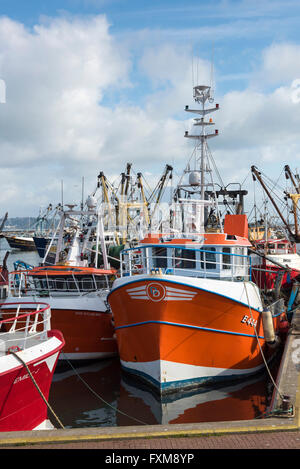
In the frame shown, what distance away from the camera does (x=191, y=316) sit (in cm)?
1300

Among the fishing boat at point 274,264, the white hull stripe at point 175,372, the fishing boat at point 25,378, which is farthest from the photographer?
the fishing boat at point 274,264

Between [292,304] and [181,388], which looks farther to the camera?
[292,304]

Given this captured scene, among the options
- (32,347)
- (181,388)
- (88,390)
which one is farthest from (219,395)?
(32,347)

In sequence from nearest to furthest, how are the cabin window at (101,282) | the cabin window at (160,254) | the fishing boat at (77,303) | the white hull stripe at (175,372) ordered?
1. the white hull stripe at (175,372)
2. the cabin window at (160,254)
3. the fishing boat at (77,303)
4. the cabin window at (101,282)

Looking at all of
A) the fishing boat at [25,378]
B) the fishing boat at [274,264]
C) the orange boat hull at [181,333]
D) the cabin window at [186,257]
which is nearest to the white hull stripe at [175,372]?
the orange boat hull at [181,333]

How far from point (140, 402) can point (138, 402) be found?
6cm

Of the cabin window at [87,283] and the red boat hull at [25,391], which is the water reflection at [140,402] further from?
the cabin window at [87,283]

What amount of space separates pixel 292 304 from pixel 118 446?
1515cm

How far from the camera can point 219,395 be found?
1327 centimetres

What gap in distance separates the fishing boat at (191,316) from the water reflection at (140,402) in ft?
1.39

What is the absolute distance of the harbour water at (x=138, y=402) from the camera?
462 inches

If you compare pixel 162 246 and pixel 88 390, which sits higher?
pixel 162 246
